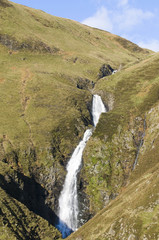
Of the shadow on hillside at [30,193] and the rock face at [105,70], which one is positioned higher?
the rock face at [105,70]

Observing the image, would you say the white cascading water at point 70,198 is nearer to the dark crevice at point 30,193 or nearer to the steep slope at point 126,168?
the dark crevice at point 30,193

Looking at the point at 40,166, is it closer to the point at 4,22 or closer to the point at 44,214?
the point at 44,214

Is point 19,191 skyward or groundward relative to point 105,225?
skyward

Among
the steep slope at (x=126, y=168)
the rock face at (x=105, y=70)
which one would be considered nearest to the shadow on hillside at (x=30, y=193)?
the steep slope at (x=126, y=168)

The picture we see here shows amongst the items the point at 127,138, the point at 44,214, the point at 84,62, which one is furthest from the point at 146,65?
the point at 44,214

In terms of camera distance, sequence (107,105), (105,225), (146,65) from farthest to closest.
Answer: (146,65) → (107,105) → (105,225)

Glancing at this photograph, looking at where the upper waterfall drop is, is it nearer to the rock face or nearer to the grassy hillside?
the grassy hillside

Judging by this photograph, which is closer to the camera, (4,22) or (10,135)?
(10,135)

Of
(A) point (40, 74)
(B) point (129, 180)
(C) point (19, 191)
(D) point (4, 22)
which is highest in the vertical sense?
(D) point (4, 22)

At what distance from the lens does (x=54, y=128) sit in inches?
3258

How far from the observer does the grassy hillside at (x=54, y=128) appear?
207ft

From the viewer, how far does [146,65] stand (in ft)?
418

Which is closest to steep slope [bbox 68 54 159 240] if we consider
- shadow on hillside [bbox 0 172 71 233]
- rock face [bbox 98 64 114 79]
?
shadow on hillside [bbox 0 172 71 233]

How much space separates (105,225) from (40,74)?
80.7m
